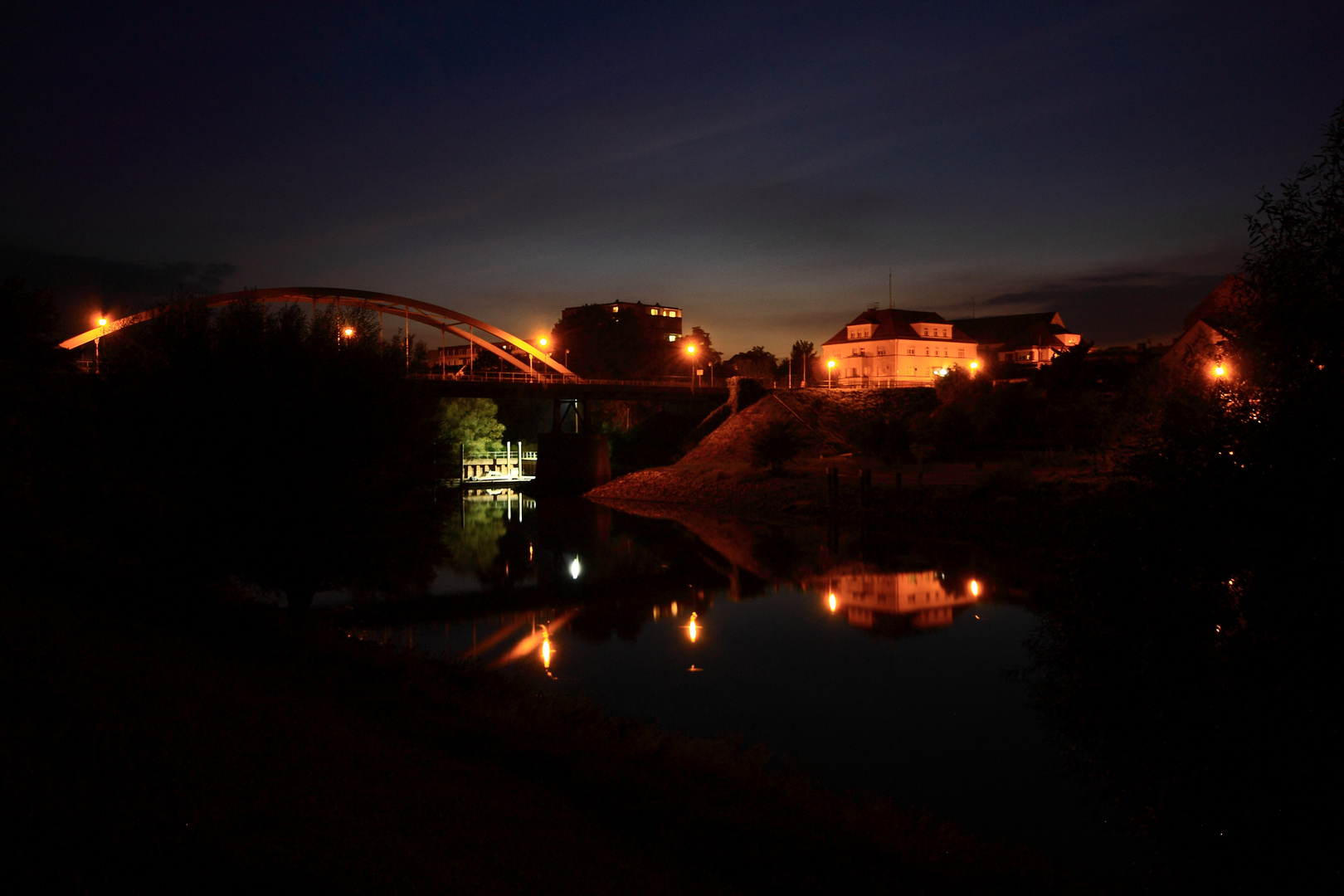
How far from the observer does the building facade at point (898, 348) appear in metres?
96.4

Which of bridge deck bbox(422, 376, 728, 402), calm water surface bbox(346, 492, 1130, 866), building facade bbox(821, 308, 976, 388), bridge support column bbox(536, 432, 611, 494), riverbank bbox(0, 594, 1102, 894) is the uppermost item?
building facade bbox(821, 308, 976, 388)

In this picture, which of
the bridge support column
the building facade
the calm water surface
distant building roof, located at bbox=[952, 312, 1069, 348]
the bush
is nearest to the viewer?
the calm water surface

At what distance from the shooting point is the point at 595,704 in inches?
606

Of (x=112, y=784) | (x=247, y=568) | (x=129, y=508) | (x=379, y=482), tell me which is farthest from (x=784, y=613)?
(x=112, y=784)

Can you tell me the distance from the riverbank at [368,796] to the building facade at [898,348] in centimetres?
8328

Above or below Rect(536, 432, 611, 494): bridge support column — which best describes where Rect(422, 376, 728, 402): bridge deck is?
above

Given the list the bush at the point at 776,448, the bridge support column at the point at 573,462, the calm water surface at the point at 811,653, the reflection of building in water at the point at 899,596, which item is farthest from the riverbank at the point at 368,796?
the bridge support column at the point at 573,462

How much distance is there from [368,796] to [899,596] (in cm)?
2201

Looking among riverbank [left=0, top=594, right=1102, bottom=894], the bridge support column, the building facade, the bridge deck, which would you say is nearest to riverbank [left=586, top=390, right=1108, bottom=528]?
the bridge support column

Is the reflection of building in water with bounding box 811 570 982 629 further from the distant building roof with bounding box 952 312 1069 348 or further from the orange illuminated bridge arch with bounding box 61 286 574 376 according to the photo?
the distant building roof with bounding box 952 312 1069 348

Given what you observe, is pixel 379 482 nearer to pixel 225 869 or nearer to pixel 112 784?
pixel 112 784

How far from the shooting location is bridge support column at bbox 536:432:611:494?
68688 mm

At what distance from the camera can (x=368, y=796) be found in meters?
7.78

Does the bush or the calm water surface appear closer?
the calm water surface
